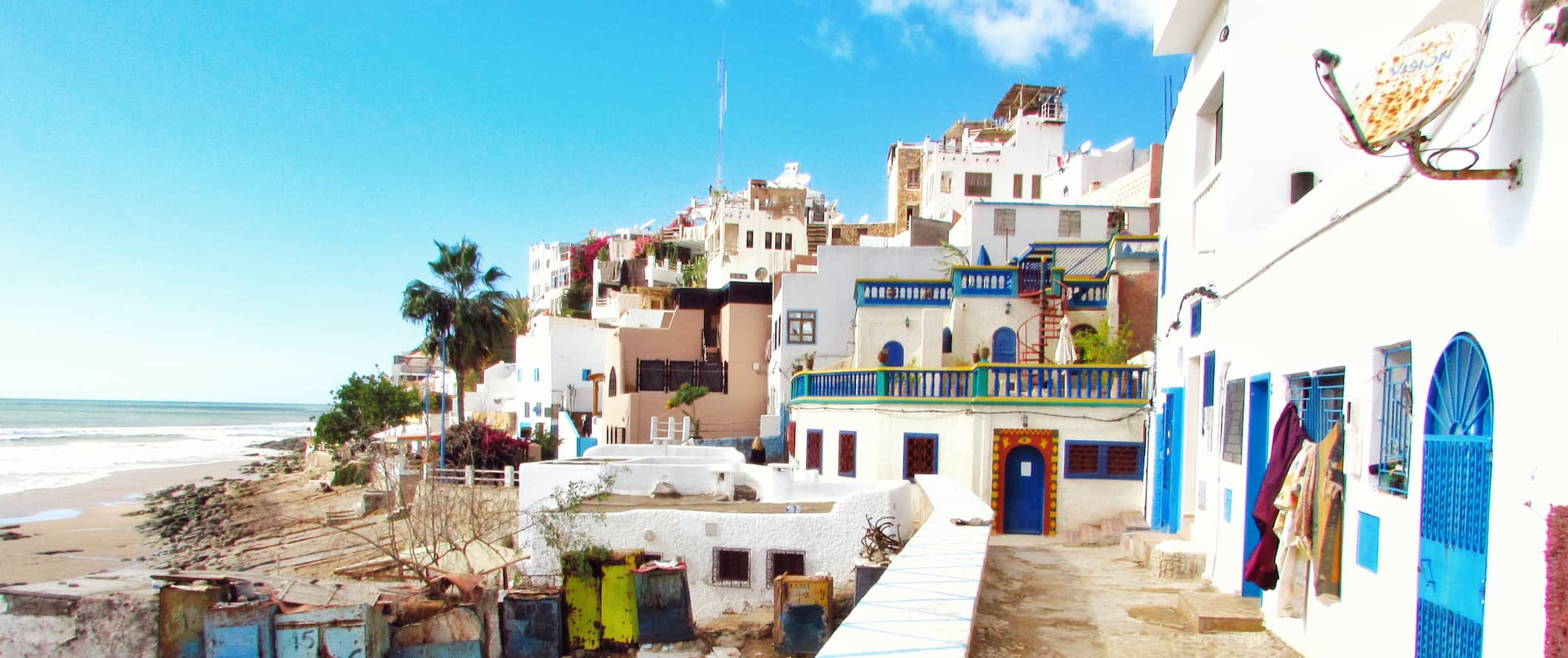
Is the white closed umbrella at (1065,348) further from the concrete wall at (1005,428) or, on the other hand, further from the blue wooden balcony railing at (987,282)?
the blue wooden balcony railing at (987,282)

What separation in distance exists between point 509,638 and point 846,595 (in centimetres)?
512

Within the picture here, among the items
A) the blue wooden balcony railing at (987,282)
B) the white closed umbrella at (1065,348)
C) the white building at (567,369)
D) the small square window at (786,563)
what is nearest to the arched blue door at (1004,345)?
the blue wooden balcony railing at (987,282)

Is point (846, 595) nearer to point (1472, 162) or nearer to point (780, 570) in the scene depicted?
point (780, 570)

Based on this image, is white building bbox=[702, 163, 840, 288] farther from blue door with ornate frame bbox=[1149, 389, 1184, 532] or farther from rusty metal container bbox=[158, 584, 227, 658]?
rusty metal container bbox=[158, 584, 227, 658]

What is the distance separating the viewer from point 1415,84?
15.2 ft

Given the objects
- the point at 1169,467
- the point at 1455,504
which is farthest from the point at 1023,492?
the point at 1455,504

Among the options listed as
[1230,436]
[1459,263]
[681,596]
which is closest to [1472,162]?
[1459,263]

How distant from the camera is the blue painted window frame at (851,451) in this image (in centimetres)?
1980

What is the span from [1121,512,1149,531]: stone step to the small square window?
17.0ft

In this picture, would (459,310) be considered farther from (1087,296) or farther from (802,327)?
(1087,296)

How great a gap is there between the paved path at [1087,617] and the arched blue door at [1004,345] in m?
10.5

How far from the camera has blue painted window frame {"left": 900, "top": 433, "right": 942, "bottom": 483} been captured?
18.2 m

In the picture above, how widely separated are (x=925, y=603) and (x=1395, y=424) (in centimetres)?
304

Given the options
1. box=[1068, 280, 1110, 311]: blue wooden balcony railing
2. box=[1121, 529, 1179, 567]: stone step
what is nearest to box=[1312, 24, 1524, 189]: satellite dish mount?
box=[1121, 529, 1179, 567]: stone step
